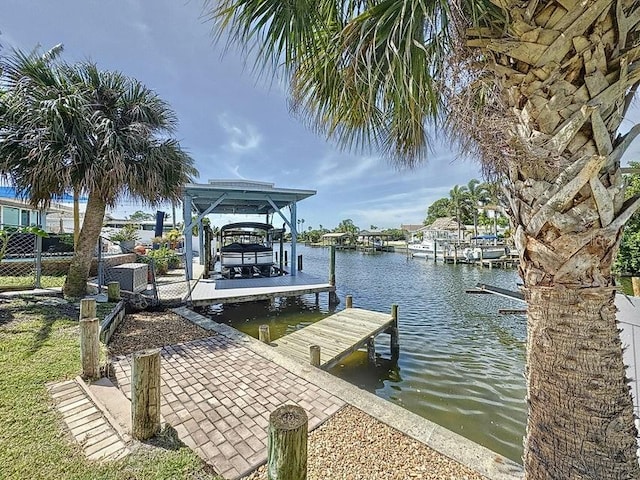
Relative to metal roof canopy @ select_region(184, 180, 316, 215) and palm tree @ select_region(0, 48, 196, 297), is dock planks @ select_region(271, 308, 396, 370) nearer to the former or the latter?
palm tree @ select_region(0, 48, 196, 297)

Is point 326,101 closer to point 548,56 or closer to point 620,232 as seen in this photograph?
point 548,56

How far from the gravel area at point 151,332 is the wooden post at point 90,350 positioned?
1.27 metres

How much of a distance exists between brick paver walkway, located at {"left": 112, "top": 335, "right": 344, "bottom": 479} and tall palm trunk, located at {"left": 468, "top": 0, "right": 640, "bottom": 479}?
2.44 m

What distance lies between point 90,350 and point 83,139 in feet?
18.9

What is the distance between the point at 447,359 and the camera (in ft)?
24.1

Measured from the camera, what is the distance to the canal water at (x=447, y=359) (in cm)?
501

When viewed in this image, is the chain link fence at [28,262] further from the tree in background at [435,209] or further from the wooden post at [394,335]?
the tree in background at [435,209]

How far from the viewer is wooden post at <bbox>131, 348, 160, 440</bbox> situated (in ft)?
9.12

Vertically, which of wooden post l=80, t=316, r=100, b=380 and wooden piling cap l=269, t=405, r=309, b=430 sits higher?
wooden piling cap l=269, t=405, r=309, b=430

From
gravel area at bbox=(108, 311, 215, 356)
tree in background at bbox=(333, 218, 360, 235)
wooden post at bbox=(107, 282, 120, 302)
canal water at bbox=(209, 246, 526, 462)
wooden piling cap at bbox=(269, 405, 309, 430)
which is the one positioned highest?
tree in background at bbox=(333, 218, 360, 235)

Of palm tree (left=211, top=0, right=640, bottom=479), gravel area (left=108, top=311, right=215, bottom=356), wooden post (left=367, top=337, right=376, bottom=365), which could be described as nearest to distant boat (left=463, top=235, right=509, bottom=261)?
wooden post (left=367, top=337, right=376, bottom=365)

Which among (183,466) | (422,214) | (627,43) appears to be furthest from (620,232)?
(422,214)

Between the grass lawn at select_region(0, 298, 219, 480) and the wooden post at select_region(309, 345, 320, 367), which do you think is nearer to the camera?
the grass lawn at select_region(0, 298, 219, 480)

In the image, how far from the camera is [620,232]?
5.29 ft
